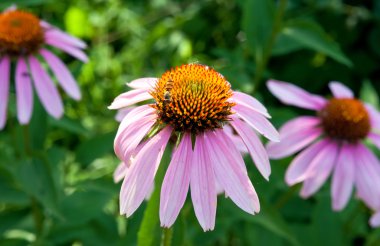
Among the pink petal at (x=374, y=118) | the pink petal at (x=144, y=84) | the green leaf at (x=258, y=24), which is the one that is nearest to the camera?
the pink petal at (x=144, y=84)

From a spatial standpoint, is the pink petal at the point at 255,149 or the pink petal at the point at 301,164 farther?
the pink petal at the point at 301,164

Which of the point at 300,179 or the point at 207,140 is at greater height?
the point at 207,140

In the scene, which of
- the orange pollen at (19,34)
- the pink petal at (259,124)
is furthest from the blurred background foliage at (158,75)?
the pink petal at (259,124)

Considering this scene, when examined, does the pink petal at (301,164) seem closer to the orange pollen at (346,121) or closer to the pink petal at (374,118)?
the orange pollen at (346,121)

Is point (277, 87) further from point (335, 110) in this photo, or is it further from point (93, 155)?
point (93, 155)

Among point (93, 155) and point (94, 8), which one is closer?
point (93, 155)

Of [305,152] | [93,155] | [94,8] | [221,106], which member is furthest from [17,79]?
[94,8]

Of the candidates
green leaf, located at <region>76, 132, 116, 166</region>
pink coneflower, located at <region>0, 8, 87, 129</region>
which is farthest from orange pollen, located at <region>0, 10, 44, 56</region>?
green leaf, located at <region>76, 132, 116, 166</region>
